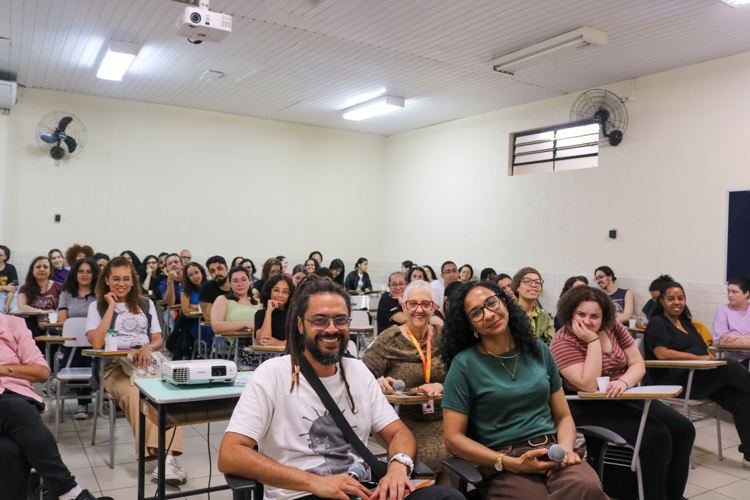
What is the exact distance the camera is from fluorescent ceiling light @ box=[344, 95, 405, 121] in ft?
27.9

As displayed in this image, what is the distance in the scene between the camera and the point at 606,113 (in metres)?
7.34

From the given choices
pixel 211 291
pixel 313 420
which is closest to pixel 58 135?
pixel 211 291

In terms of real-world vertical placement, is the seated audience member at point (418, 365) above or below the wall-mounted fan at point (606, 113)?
below

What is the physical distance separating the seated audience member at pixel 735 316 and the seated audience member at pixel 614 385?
103 inches

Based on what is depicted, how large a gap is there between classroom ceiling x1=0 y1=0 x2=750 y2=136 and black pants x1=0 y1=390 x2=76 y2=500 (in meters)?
4.01

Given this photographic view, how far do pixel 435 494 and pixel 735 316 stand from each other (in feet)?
15.5

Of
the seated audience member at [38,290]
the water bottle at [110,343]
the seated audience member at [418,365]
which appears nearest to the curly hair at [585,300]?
the seated audience member at [418,365]

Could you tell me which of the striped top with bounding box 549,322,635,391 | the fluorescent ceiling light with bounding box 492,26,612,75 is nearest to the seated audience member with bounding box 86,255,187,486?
the striped top with bounding box 549,322,635,391

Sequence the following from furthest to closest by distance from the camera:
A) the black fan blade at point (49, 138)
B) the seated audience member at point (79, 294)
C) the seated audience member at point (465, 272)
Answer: the seated audience member at point (465, 272), the black fan blade at point (49, 138), the seated audience member at point (79, 294)

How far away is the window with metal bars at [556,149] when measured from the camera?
7719 mm

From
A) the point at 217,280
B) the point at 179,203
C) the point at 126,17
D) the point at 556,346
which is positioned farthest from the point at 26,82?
the point at 556,346

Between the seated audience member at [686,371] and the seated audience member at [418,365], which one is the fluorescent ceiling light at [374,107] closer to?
the seated audience member at [686,371]

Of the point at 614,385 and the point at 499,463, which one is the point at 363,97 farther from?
the point at 499,463

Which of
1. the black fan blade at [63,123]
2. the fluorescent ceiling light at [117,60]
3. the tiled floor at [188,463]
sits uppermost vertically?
the fluorescent ceiling light at [117,60]
